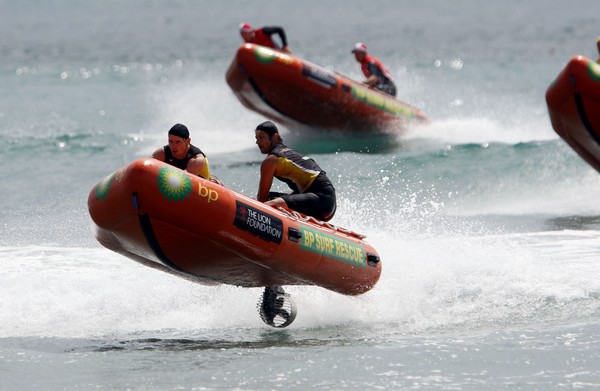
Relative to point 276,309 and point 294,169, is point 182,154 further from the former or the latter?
point 276,309

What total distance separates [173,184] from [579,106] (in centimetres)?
478

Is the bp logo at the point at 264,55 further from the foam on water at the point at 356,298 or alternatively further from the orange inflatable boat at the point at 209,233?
the orange inflatable boat at the point at 209,233

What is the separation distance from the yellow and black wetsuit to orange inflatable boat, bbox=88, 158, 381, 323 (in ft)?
0.76

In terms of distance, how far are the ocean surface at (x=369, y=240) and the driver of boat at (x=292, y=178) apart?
2.06 feet

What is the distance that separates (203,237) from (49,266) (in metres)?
2.57

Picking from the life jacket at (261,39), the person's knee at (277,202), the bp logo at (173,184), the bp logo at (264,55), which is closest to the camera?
the bp logo at (173,184)

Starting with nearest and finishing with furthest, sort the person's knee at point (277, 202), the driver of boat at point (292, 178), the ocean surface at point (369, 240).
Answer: the ocean surface at point (369, 240) → the person's knee at point (277, 202) → the driver of boat at point (292, 178)

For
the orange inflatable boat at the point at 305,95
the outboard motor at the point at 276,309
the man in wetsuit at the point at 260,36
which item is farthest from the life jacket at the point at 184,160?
the man in wetsuit at the point at 260,36

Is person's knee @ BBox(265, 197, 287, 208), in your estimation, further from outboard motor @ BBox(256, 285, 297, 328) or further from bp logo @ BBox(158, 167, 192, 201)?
bp logo @ BBox(158, 167, 192, 201)

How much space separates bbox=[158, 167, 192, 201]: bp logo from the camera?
6.85 m

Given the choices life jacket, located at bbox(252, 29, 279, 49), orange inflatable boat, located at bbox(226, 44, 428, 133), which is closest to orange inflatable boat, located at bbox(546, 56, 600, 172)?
orange inflatable boat, located at bbox(226, 44, 428, 133)

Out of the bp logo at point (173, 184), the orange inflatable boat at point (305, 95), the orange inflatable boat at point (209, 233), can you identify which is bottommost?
the orange inflatable boat at point (209, 233)

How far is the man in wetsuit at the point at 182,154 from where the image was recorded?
7438 millimetres

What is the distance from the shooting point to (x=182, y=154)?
7.51 meters
